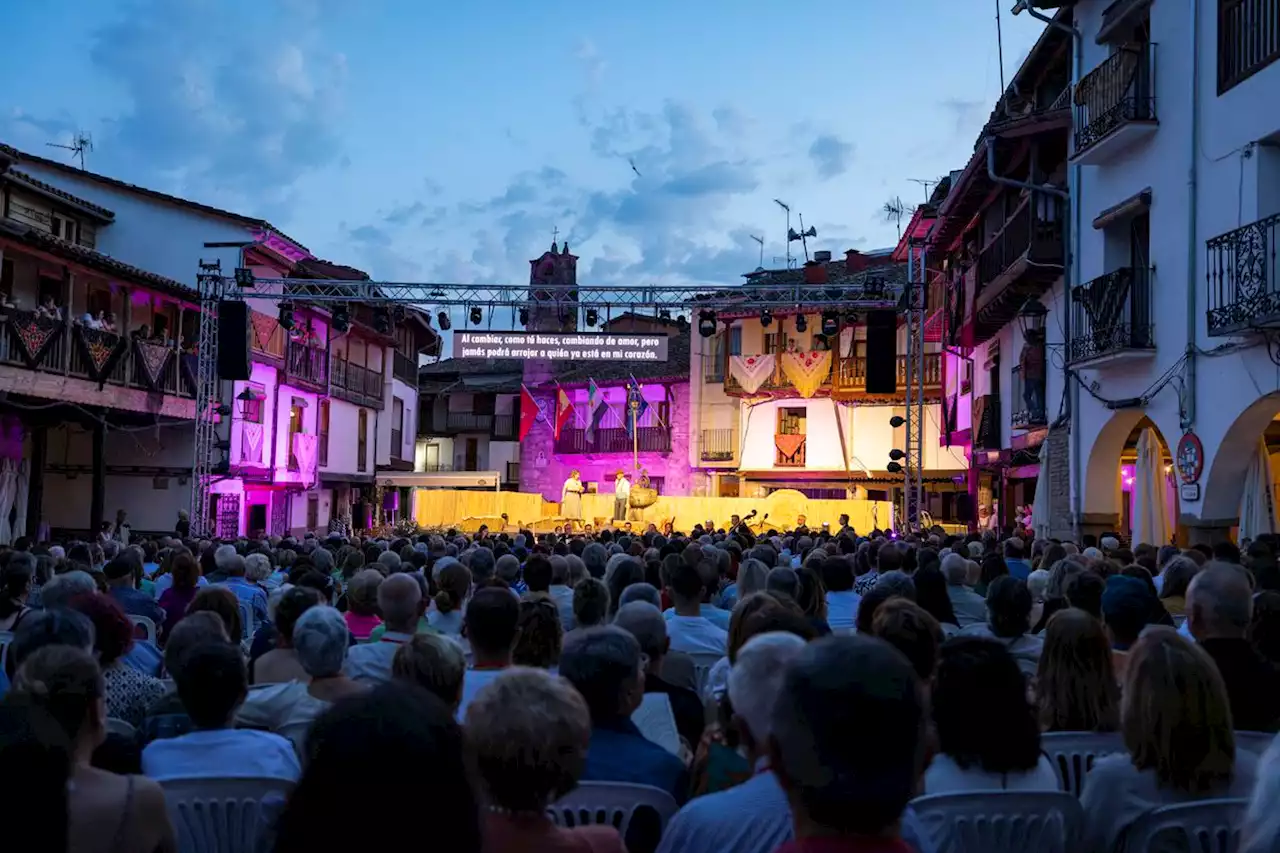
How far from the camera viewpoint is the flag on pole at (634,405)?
4529 cm

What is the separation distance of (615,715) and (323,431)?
35.3 meters

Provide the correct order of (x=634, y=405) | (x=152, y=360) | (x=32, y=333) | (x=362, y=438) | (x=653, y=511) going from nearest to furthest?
(x=32, y=333) < (x=152, y=360) < (x=653, y=511) < (x=362, y=438) < (x=634, y=405)

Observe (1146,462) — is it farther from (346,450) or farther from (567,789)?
(346,450)

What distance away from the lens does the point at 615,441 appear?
48.5 meters

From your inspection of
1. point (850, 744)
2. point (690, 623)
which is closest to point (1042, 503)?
point (690, 623)

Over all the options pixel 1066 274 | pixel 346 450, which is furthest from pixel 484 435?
pixel 1066 274

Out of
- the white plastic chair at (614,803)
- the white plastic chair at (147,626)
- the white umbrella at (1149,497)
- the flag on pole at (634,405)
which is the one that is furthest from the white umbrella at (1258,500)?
the flag on pole at (634,405)

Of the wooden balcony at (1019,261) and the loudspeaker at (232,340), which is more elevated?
the wooden balcony at (1019,261)

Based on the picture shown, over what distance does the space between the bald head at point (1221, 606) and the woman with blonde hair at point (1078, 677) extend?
1.15 metres

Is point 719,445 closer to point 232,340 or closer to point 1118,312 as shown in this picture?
point 232,340

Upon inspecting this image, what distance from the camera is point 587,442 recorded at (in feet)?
162

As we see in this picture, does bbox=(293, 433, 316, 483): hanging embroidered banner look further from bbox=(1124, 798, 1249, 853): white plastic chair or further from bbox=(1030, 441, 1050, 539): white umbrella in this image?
bbox=(1124, 798, 1249, 853): white plastic chair

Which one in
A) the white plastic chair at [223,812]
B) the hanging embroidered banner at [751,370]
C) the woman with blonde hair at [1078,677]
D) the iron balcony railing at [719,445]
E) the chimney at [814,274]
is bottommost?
the white plastic chair at [223,812]

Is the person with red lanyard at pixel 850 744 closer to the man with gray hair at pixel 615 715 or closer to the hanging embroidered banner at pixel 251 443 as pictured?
the man with gray hair at pixel 615 715
